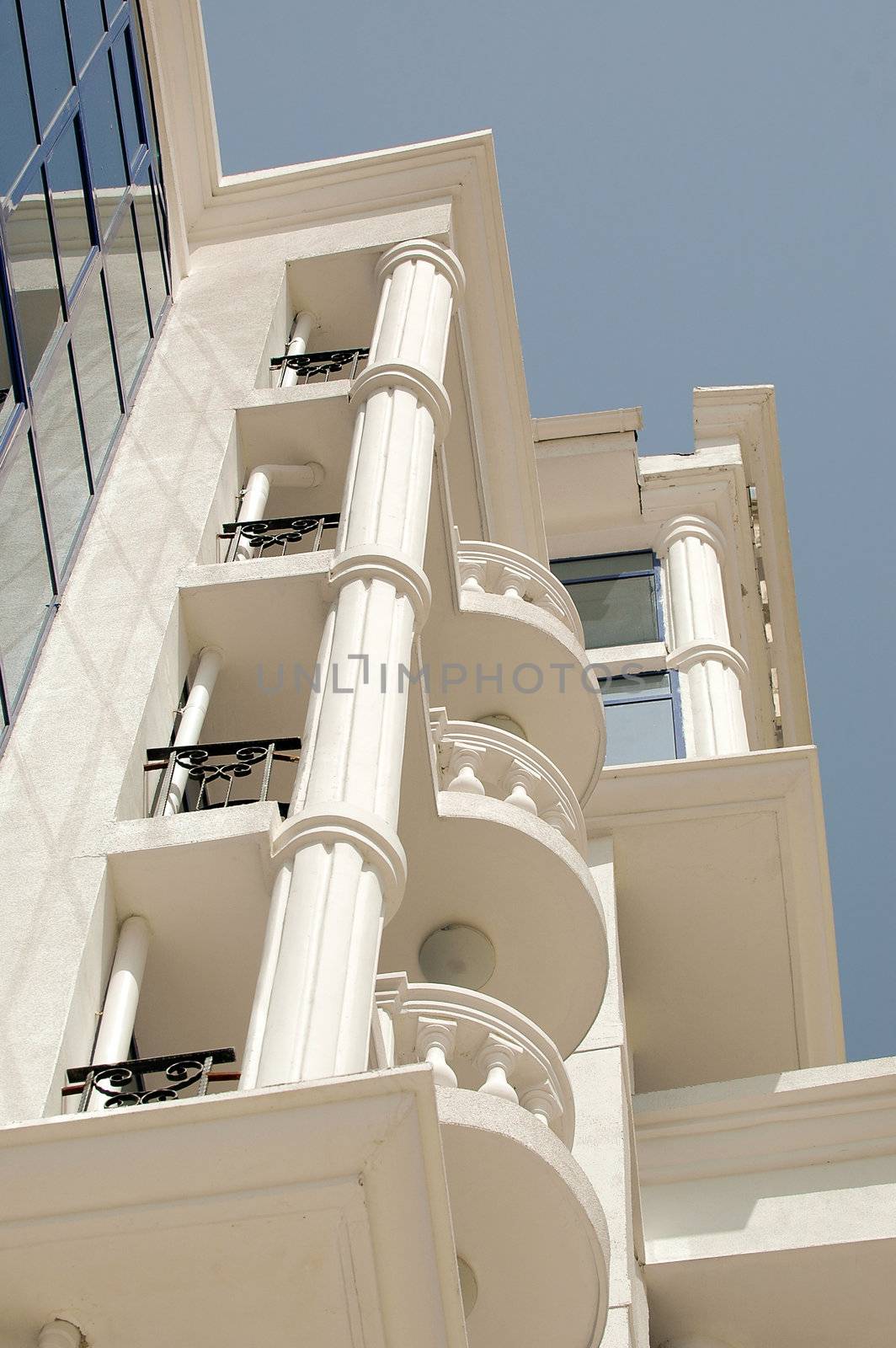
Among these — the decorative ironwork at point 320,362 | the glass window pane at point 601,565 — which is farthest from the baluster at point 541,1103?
the glass window pane at point 601,565

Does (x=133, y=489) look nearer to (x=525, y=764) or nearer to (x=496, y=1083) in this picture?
(x=525, y=764)

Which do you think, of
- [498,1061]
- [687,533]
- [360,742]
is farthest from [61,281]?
[687,533]

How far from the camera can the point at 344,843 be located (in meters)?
10.7

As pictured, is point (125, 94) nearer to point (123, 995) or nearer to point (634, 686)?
point (123, 995)

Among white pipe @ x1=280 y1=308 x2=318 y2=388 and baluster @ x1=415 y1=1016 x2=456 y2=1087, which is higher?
white pipe @ x1=280 y1=308 x2=318 y2=388

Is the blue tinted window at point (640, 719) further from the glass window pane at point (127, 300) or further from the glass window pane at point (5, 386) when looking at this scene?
the glass window pane at point (5, 386)

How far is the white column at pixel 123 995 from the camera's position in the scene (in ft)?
34.1

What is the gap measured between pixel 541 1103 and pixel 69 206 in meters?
7.44

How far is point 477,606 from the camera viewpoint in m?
17.0

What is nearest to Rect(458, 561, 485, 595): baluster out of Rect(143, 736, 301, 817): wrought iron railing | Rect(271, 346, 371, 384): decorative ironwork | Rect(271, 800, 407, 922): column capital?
Rect(271, 346, 371, 384): decorative ironwork

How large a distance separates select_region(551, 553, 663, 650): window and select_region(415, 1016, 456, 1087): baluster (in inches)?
517

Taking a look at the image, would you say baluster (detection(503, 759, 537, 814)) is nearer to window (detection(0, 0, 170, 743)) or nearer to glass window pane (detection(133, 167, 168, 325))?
window (detection(0, 0, 170, 743))

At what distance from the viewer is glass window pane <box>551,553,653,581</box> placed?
26.3 meters

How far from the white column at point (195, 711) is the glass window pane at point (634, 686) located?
10.0 metres
